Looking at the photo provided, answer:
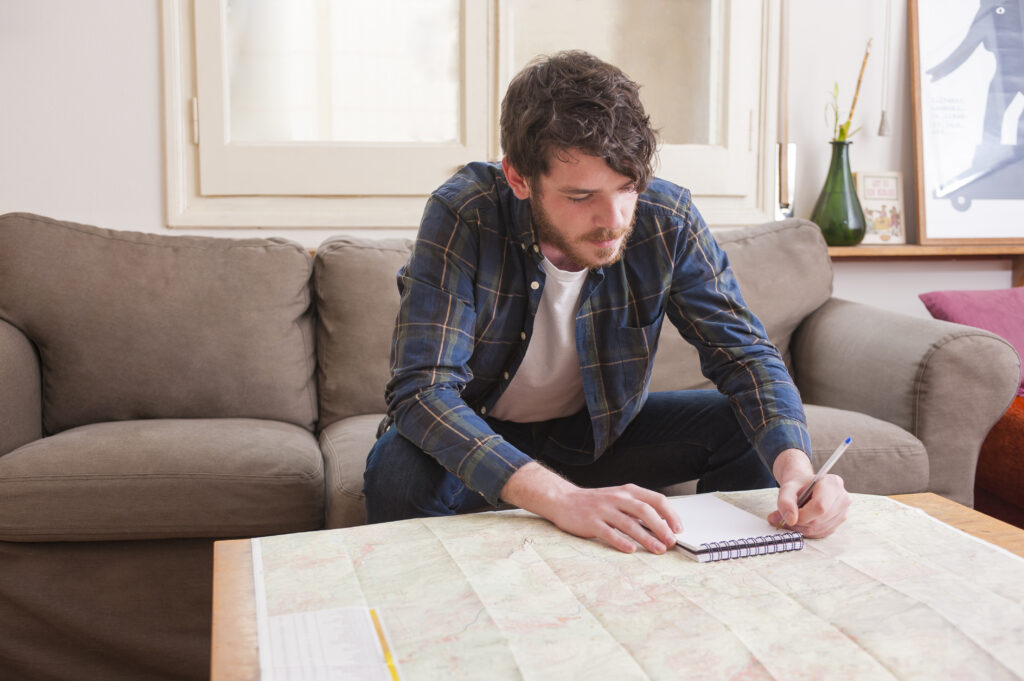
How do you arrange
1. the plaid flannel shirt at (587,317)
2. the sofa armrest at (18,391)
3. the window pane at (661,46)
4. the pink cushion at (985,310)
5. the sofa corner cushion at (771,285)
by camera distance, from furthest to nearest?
the window pane at (661,46) < the pink cushion at (985,310) < the sofa corner cushion at (771,285) < the sofa armrest at (18,391) < the plaid flannel shirt at (587,317)

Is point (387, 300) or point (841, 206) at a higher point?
point (841, 206)

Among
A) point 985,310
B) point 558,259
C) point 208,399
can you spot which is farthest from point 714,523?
point 985,310

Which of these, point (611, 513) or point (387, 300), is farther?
point (387, 300)

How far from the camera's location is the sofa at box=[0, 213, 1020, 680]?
159 cm

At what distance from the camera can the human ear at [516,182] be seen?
136 centimetres

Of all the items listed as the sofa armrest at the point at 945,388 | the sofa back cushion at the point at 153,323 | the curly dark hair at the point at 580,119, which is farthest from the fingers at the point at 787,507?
the sofa back cushion at the point at 153,323

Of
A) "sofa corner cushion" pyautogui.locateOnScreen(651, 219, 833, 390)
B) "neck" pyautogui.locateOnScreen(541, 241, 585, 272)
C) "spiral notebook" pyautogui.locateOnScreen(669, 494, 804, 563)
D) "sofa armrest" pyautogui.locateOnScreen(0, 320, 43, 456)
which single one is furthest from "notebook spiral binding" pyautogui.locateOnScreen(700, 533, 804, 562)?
"sofa armrest" pyautogui.locateOnScreen(0, 320, 43, 456)

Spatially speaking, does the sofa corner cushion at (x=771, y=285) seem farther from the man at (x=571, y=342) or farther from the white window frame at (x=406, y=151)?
the man at (x=571, y=342)

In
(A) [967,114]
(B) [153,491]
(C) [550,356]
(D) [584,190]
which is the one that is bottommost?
(B) [153,491]

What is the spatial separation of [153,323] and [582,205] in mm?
1135

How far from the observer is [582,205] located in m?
1.28

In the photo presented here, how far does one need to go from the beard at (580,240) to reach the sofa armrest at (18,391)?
111 cm

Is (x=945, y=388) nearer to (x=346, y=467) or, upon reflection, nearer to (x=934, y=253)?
(x=934, y=253)

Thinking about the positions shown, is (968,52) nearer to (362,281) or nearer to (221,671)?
(362,281)
